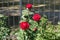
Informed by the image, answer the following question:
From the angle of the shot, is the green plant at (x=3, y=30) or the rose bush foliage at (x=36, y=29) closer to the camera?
the rose bush foliage at (x=36, y=29)

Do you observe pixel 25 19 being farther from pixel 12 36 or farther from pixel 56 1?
pixel 56 1

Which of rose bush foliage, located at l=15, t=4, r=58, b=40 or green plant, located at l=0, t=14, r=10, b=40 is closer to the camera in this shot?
rose bush foliage, located at l=15, t=4, r=58, b=40

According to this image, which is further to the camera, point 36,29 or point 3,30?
point 3,30

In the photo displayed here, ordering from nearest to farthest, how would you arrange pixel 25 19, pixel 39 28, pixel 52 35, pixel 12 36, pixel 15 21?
pixel 52 35 < pixel 39 28 < pixel 25 19 < pixel 12 36 < pixel 15 21

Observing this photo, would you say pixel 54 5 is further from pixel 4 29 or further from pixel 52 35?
pixel 52 35

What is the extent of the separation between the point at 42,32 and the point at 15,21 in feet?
12.1

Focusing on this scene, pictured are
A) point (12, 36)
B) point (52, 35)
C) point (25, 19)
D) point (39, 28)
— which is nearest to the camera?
point (52, 35)

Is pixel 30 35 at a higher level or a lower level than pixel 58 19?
higher

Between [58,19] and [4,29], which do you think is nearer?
[4,29]

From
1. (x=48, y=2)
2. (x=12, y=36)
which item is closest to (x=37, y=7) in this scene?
(x=48, y=2)

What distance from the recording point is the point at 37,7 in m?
7.78

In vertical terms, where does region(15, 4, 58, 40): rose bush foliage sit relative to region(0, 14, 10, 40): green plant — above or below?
above

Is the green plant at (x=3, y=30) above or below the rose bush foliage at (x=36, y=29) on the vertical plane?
below

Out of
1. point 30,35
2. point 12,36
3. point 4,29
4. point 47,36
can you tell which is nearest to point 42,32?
point 47,36
